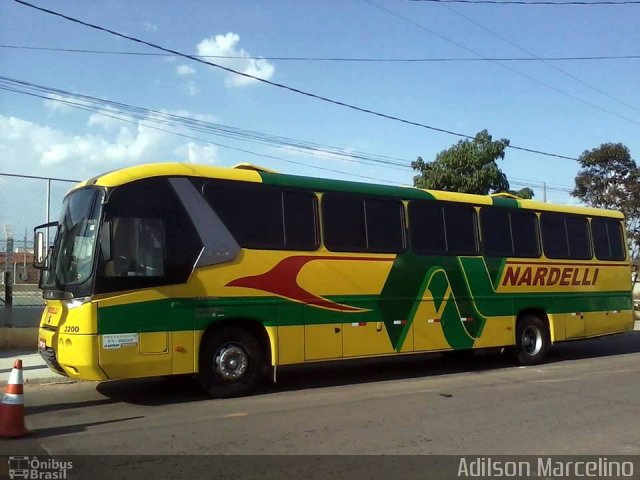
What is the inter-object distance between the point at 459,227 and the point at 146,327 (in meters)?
6.38

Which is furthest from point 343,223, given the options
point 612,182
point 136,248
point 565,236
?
point 612,182

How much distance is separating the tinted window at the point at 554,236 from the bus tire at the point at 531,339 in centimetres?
148

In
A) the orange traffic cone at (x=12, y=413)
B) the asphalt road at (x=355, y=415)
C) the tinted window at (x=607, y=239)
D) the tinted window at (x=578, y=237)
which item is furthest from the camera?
the tinted window at (x=607, y=239)

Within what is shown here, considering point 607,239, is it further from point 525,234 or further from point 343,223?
point 343,223

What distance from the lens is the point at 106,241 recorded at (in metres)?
8.12

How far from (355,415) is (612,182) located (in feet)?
110

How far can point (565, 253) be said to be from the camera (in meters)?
13.7

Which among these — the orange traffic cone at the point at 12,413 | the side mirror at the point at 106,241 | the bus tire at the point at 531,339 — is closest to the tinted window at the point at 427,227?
the bus tire at the point at 531,339

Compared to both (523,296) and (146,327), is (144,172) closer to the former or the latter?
(146,327)

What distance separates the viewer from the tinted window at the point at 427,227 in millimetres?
11250

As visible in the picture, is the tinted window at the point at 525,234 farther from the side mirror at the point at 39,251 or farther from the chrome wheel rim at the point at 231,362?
the side mirror at the point at 39,251

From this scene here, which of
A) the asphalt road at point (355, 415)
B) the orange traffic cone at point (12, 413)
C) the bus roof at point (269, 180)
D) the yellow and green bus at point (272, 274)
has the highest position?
the bus roof at point (269, 180)

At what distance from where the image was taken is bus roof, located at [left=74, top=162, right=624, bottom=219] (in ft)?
28.1

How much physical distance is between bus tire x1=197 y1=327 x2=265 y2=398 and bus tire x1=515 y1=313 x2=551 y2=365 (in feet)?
20.4
